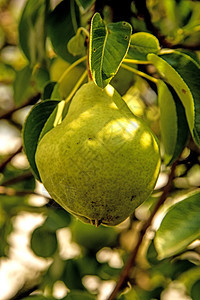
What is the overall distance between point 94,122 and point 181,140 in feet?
0.99

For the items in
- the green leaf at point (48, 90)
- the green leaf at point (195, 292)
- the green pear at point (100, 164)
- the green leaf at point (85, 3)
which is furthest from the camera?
the green leaf at point (195, 292)

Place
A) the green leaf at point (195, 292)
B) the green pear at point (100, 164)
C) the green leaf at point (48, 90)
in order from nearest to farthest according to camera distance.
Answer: the green pear at point (100, 164)
the green leaf at point (48, 90)
the green leaf at point (195, 292)

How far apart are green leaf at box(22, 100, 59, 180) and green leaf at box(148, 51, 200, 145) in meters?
0.26

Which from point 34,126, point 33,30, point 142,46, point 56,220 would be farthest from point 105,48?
point 56,220

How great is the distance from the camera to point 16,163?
2.02 metres

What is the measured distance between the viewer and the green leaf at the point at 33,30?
3.62 ft

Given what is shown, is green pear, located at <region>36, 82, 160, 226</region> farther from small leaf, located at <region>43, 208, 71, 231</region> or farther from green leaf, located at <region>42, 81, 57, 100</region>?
small leaf, located at <region>43, 208, 71, 231</region>

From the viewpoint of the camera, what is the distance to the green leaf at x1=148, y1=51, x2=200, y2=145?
2.59 feet

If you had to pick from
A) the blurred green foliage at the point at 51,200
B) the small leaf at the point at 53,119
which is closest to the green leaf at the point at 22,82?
the blurred green foliage at the point at 51,200

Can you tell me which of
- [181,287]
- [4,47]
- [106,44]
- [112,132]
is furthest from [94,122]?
[4,47]

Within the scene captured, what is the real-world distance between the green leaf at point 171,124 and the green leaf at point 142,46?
9 cm

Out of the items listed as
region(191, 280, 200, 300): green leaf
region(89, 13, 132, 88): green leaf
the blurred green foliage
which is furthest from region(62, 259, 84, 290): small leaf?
region(89, 13, 132, 88): green leaf

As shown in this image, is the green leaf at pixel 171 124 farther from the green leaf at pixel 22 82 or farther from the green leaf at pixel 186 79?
the green leaf at pixel 22 82

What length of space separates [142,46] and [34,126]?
0.30 meters
